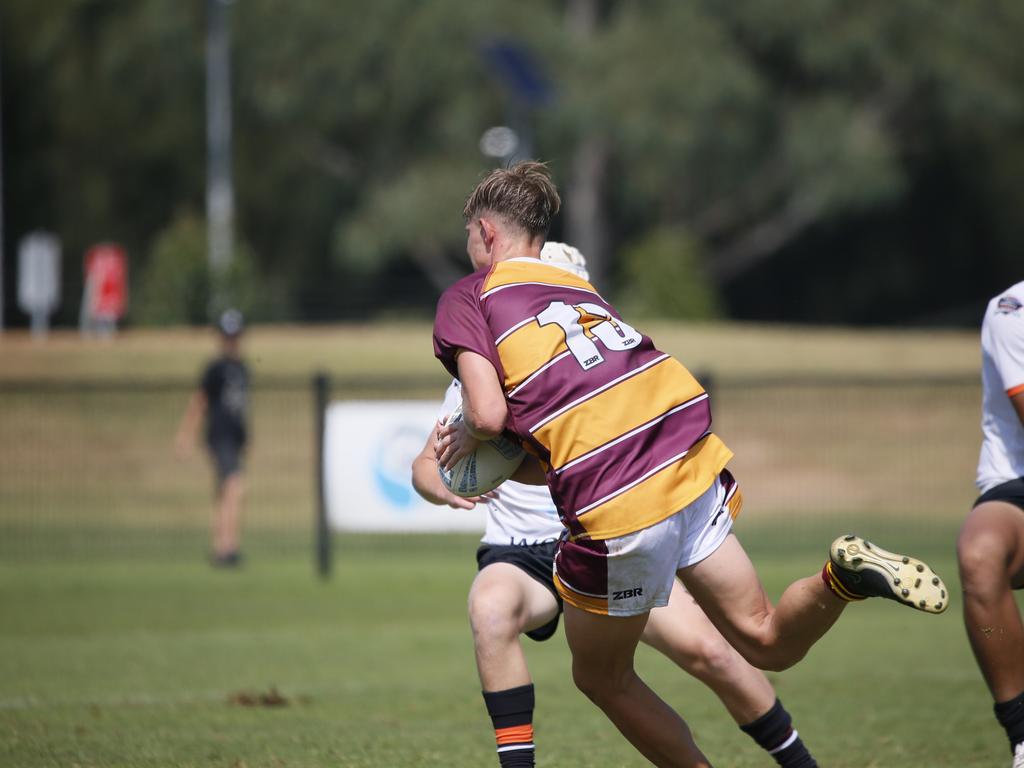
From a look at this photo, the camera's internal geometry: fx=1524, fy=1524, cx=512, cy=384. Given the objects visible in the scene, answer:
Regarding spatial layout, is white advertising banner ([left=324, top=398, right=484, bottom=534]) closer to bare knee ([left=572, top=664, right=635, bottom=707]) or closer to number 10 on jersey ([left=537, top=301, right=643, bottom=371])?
bare knee ([left=572, top=664, right=635, bottom=707])

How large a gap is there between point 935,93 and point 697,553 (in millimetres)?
33848

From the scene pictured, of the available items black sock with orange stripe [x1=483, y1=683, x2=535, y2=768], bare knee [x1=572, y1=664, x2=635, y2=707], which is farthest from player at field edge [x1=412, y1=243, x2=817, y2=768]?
bare knee [x1=572, y1=664, x2=635, y2=707]

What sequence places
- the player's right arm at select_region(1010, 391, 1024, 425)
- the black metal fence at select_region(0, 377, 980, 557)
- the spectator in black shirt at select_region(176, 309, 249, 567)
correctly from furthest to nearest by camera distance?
1. the black metal fence at select_region(0, 377, 980, 557)
2. the spectator in black shirt at select_region(176, 309, 249, 567)
3. the player's right arm at select_region(1010, 391, 1024, 425)

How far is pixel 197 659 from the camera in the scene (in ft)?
34.3

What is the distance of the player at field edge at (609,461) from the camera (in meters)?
4.80

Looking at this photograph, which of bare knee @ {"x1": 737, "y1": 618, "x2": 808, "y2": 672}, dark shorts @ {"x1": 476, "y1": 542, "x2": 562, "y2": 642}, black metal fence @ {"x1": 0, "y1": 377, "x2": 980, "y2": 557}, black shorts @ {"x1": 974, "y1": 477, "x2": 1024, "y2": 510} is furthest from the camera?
black metal fence @ {"x1": 0, "y1": 377, "x2": 980, "y2": 557}

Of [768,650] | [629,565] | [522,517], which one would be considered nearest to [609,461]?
[629,565]

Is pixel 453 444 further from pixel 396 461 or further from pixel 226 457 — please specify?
pixel 226 457

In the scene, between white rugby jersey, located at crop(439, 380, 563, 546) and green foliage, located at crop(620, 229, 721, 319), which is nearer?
white rugby jersey, located at crop(439, 380, 563, 546)

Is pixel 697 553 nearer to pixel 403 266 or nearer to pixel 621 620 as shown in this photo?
pixel 621 620

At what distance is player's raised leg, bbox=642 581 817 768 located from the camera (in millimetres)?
5582

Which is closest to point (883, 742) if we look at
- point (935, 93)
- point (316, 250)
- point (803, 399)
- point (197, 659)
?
point (197, 659)

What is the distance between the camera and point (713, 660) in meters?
5.64

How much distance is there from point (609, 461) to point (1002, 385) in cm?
205
